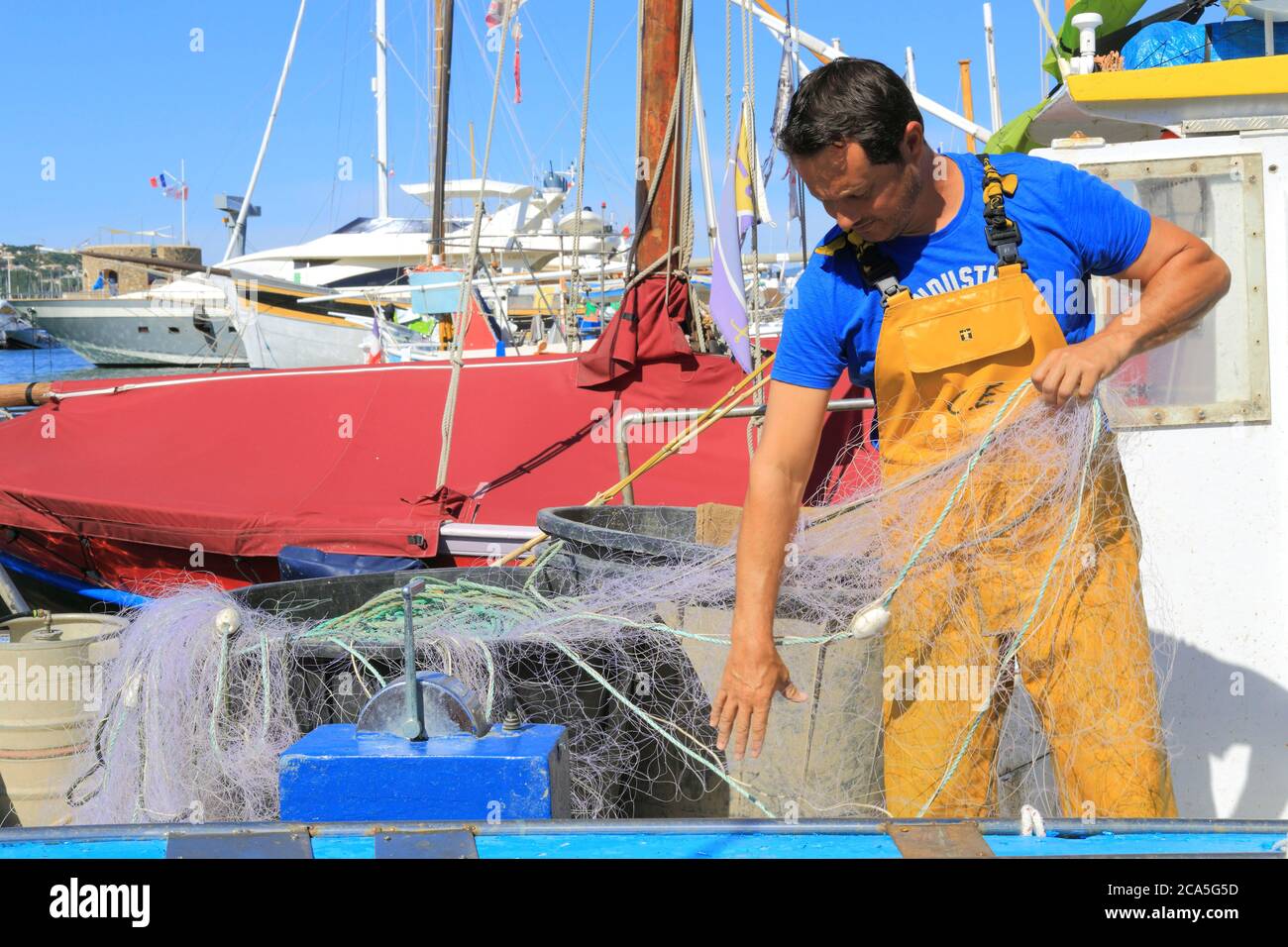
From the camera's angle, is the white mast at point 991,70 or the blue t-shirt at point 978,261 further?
the white mast at point 991,70

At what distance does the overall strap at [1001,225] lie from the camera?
2.36 metres

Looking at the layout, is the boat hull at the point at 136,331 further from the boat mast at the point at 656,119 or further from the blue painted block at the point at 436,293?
the boat mast at the point at 656,119

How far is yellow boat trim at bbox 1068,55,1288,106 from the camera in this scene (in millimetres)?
3359

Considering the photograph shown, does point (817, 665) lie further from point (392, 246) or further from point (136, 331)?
point (136, 331)

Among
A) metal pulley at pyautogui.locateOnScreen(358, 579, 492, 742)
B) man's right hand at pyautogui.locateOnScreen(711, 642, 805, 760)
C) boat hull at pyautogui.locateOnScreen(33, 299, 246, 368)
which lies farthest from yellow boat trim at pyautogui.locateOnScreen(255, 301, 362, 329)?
→ man's right hand at pyautogui.locateOnScreen(711, 642, 805, 760)

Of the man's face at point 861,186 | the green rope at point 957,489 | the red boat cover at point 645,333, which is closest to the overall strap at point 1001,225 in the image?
the man's face at point 861,186

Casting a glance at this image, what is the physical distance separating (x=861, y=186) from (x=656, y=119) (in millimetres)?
4855

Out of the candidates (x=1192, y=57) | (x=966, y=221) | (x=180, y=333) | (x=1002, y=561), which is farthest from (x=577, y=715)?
(x=180, y=333)

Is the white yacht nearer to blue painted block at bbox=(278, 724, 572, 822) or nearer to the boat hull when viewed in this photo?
the boat hull

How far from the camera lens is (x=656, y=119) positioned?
6.86 m

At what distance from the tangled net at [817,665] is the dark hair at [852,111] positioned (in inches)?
24.5

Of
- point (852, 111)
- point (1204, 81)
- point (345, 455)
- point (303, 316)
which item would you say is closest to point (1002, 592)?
point (852, 111)

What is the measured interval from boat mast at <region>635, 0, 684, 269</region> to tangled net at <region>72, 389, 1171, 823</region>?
10.9ft
